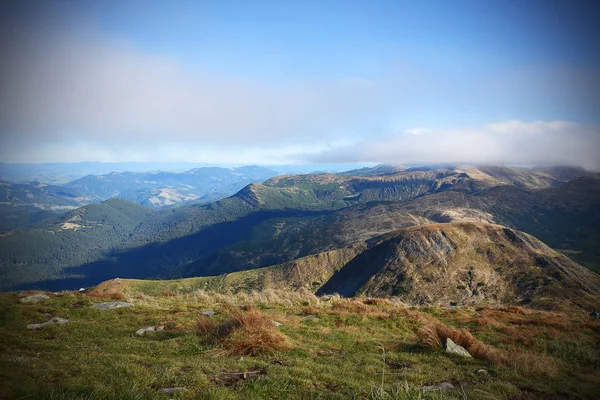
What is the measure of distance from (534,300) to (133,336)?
8614 centimetres

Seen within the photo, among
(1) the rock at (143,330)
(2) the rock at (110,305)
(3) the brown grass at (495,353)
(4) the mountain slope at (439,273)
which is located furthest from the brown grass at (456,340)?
(4) the mountain slope at (439,273)

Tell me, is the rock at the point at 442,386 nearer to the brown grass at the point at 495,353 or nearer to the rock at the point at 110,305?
the brown grass at the point at 495,353

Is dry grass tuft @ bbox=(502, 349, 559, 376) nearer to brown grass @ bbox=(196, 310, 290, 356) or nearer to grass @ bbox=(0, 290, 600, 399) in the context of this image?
grass @ bbox=(0, 290, 600, 399)

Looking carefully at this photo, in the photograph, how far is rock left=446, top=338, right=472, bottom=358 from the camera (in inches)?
482

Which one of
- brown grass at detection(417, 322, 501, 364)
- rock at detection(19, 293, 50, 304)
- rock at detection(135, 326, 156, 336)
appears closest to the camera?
brown grass at detection(417, 322, 501, 364)

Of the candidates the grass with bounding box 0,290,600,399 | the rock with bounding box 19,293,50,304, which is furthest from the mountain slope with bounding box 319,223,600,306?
the rock with bounding box 19,293,50,304

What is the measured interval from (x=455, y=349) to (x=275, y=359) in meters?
7.65

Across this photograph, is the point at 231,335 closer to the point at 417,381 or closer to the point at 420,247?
the point at 417,381

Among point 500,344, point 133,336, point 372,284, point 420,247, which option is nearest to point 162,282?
point 372,284

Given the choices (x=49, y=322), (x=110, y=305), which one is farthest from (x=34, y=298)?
(x=49, y=322)

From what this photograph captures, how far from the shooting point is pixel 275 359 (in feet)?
35.2

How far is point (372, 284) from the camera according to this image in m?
98.0

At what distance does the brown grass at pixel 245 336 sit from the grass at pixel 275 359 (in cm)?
5

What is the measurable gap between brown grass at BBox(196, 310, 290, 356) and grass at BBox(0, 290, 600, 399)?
0.16 ft
